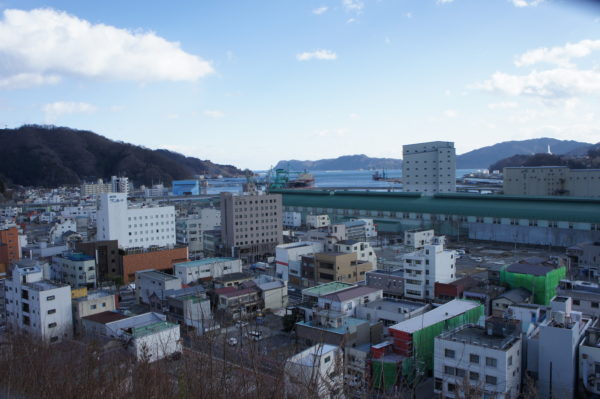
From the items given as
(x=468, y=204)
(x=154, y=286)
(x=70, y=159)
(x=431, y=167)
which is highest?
(x=70, y=159)

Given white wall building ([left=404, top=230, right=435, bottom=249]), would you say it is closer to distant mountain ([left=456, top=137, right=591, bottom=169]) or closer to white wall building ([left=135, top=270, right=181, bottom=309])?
white wall building ([left=135, top=270, right=181, bottom=309])

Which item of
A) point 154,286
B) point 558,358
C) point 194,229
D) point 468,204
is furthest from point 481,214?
point 558,358

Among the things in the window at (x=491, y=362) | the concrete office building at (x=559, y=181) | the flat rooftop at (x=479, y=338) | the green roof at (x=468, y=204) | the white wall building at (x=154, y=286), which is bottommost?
the white wall building at (x=154, y=286)

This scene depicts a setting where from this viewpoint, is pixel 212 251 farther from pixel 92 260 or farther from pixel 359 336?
pixel 359 336

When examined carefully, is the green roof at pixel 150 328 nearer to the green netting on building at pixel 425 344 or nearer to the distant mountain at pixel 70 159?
the green netting on building at pixel 425 344

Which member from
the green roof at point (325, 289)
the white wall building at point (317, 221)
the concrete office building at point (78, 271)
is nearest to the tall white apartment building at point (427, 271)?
the green roof at point (325, 289)

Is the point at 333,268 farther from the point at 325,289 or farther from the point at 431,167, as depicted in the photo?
the point at 431,167
